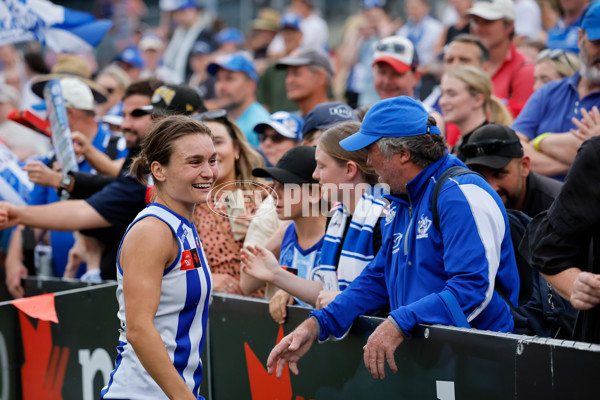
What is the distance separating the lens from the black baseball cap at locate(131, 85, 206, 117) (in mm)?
6301

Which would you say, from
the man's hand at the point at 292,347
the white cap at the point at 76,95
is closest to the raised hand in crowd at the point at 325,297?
the man's hand at the point at 292,347

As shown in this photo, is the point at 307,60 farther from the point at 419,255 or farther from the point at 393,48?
the point at 419,255

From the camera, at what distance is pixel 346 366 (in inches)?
171

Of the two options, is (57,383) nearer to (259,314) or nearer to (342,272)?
(259,314)

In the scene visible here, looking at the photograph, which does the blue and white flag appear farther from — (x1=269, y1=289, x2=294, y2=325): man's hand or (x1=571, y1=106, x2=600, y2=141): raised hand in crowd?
(x1=571, y1=106, x2=600, y2=141): raised hand in crowd

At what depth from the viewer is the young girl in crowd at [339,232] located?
449 cm

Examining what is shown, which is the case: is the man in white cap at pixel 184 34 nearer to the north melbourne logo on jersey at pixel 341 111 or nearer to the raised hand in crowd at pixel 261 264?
the north melbourne logo on jersey at pixel 341 111

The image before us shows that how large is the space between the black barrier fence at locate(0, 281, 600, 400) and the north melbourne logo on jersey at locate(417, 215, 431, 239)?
0.44m

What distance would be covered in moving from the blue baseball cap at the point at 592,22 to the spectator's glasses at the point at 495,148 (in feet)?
2.82

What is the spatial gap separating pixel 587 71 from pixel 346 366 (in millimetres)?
2756

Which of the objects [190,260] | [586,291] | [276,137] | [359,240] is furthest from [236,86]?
[586,291]

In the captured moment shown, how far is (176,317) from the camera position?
11.1ft

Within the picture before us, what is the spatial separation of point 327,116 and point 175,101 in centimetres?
131

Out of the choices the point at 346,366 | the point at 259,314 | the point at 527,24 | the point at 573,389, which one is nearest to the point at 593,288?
the point at 573,389
